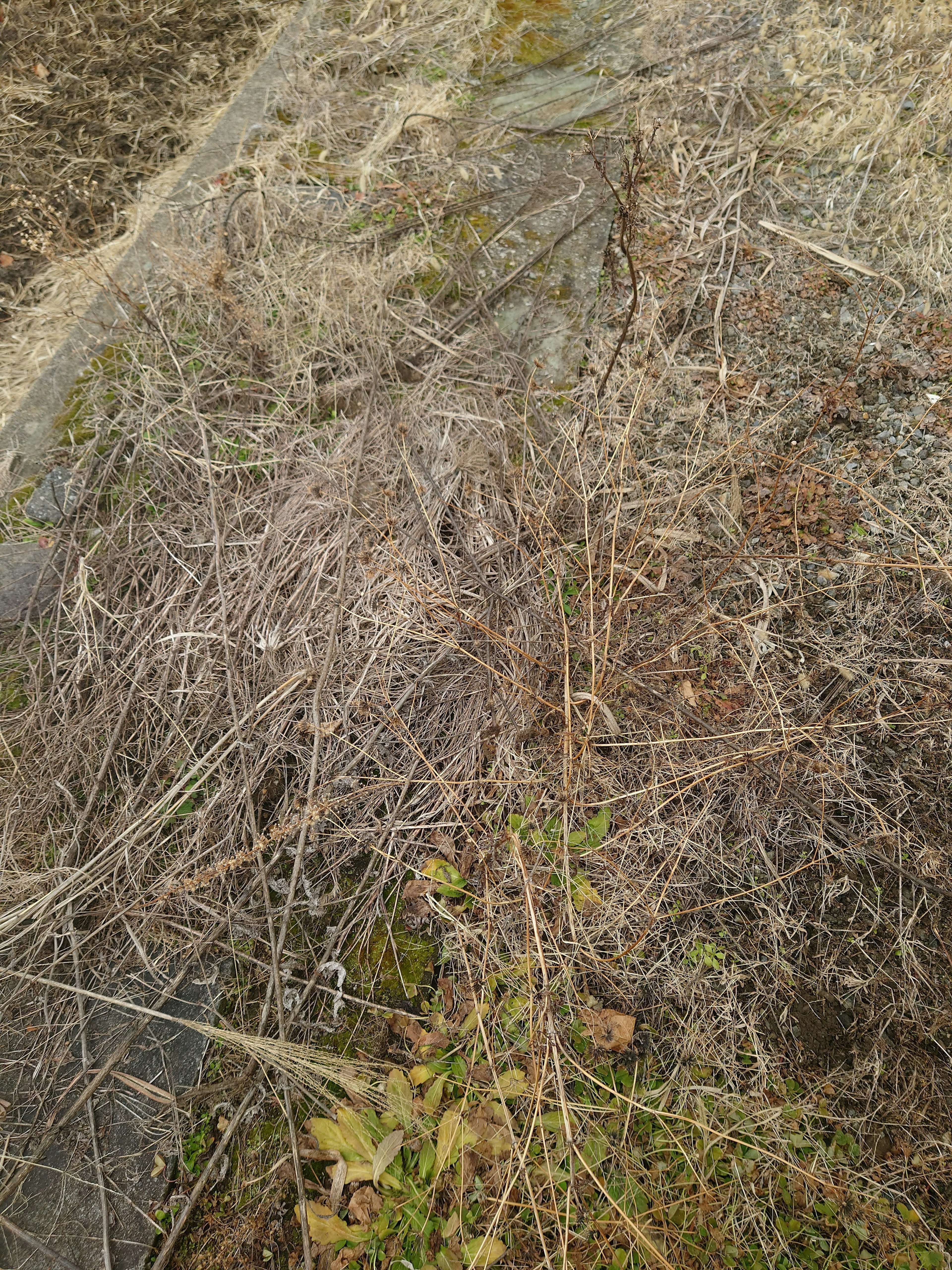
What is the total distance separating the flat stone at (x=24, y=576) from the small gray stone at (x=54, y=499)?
141mm

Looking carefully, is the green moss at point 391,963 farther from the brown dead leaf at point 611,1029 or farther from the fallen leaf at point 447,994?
the brown dead leaf at point 611,1029

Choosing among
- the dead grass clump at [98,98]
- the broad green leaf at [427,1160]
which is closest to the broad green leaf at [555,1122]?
the broad green leaf at [427,1160]

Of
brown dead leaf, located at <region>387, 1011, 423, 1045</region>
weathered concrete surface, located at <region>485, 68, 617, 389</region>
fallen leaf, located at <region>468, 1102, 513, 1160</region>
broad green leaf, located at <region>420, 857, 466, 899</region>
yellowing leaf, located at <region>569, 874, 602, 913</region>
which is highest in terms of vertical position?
weathered concrete surface, located at <region>485, 68, 617, 389</region>

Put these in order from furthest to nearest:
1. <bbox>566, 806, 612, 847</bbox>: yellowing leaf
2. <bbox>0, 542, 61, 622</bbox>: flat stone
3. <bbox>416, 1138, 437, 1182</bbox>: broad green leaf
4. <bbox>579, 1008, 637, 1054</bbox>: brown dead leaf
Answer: <bbox>0, 542, 61, 622</bbox>: flat stone → <bbox>566, 806, 612, 847</bbox>: yellowing leaf → <bbox>579, 1008, 637, 1054</bbox>: brown dead leaf → <bbox>416, 1138, 437, 1182</bbox>: broad green leaf

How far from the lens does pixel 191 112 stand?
14.6ft

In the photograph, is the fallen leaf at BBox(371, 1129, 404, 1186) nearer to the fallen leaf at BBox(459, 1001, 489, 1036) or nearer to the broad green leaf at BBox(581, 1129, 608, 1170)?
the fallen leaf at BBox(459, 1001, 489, 1036)

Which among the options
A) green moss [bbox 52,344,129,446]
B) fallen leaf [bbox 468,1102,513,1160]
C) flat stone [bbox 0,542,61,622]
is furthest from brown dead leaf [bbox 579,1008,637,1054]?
green moss [bbox 52,344,129,446]

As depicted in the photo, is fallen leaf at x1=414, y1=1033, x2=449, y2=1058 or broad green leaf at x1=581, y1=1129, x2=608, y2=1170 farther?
fallen leaf at x1=414, y1=1033, x2=449, y2=1058

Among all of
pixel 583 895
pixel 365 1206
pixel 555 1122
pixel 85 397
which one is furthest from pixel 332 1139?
pixel 85 397

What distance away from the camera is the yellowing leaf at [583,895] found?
1.96m

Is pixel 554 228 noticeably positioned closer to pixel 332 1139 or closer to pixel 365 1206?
pixel 332 1139

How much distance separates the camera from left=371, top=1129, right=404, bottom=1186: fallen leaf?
1.64 m

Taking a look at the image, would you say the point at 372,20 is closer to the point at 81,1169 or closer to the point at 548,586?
the point at 548,586

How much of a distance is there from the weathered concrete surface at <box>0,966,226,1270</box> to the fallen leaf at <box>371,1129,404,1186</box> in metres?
0.55
